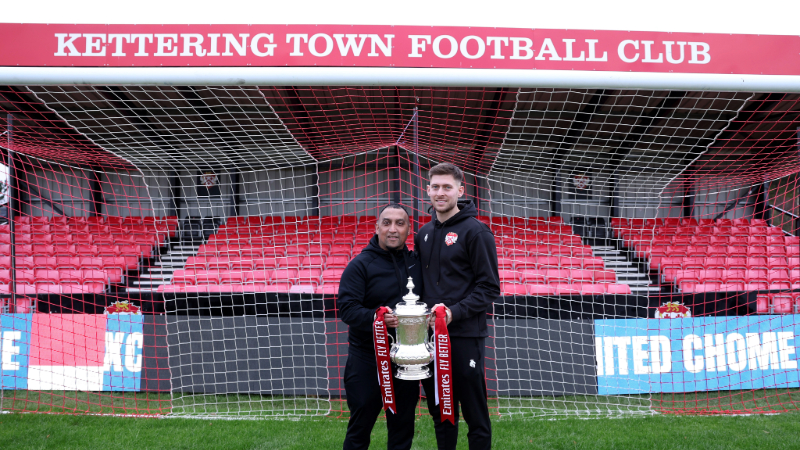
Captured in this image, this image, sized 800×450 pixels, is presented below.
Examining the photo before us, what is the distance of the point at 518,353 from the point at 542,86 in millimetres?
2445

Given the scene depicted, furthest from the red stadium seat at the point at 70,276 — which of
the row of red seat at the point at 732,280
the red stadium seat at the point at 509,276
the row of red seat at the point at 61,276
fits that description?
the row of red seat at the point at 732,280

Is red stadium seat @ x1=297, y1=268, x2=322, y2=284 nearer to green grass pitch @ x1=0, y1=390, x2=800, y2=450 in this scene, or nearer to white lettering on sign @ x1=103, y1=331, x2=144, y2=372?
white lettering on sign @ x1=103, y1=331, x2=144, y2=372

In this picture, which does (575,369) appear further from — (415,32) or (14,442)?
(14,442)

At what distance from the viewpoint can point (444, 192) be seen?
8.07 ft

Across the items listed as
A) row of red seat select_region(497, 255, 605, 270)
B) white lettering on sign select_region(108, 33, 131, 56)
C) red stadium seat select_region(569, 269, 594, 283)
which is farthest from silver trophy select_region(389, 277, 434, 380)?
red stadium seat select_region(569, 269, 594, 283)

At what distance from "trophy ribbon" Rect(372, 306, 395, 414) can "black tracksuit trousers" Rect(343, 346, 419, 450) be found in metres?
0.08

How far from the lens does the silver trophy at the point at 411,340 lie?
222cm

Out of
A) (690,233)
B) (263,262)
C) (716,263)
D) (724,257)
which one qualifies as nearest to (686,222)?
(690,233)

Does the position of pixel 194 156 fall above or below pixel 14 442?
above

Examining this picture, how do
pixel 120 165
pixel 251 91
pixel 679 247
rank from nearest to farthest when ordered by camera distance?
pixel 251 91 → pixel 120 165 → pixel 679 247

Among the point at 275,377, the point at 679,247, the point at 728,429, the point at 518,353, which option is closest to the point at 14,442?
the point at 275,377

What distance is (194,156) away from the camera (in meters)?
6.05

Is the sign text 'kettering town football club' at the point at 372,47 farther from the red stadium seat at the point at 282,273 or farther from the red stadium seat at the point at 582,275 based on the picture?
the red stadium seat at the point at 282,273

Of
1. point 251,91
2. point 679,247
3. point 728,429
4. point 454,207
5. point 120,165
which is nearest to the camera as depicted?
point 454,207
